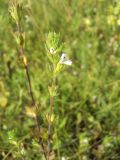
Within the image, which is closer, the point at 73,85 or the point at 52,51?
the point at 52,51

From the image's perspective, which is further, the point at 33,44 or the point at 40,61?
the point at 33,44

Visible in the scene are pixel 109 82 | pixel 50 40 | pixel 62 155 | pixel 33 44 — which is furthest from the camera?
pixel 33 44

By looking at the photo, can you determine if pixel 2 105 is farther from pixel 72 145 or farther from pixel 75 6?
pixel 75 6

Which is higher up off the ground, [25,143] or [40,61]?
[40,61]

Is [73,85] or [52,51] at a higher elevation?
[52,51]

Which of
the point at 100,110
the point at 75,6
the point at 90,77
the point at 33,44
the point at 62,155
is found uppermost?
the point at 75,6

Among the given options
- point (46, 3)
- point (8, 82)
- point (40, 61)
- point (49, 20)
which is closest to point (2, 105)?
point (8, 82)

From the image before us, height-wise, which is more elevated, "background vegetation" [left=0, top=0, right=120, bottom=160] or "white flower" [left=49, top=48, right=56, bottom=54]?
"white flower" [left=49, top=48, right=56, bottom=54]

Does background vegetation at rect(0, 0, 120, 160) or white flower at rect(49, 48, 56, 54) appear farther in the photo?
background vegetation at rect(0, 0, 120, 160)
